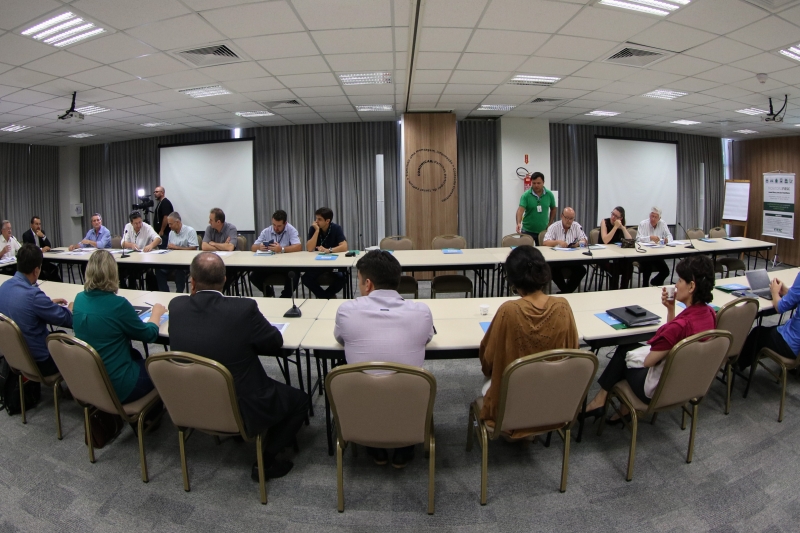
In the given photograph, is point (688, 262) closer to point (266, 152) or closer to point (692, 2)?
point (692, 2)

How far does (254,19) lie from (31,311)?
2513mm

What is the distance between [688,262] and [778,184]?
30.0 feet

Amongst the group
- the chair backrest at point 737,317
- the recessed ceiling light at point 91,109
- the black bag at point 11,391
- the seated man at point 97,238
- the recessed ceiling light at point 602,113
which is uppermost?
the recessed ceiling light at point 602,113

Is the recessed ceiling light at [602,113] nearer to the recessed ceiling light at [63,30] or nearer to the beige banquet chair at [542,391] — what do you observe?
the beige banquet chair at [542,391]

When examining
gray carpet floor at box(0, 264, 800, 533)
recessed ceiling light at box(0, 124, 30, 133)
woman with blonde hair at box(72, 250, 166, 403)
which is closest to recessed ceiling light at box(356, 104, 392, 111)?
woman with blonde hair at box(72, 250, 166, 403)

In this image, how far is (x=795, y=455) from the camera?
2.06 metres

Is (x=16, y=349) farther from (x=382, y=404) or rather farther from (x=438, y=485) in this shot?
(x=438, y=485)

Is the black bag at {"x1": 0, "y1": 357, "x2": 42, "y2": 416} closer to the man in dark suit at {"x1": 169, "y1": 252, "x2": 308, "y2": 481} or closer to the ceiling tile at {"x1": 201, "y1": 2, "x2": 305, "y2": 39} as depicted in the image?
the man in dark suit at {"x1": 169, "y1": 252, "x2": 308, "y2": 481}

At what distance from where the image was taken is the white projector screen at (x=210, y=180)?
7.55 meters

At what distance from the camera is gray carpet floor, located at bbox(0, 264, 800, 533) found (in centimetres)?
166

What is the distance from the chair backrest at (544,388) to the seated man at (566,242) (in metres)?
3.10

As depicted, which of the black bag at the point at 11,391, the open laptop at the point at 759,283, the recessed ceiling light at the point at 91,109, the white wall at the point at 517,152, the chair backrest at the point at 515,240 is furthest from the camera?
the white wall at the point at 517,152

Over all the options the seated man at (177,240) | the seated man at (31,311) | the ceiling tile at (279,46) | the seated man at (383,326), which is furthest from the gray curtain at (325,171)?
the seated man at (383,326)

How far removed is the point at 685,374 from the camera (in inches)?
69.8
